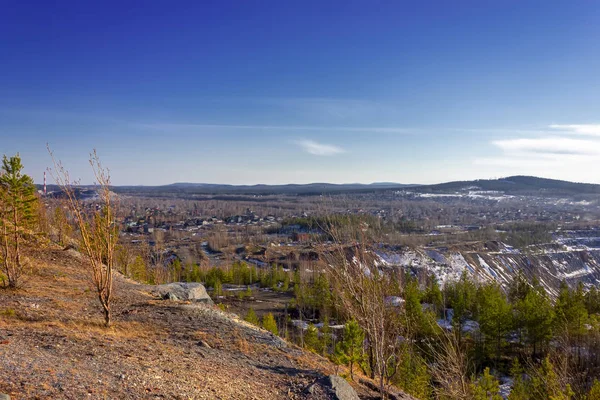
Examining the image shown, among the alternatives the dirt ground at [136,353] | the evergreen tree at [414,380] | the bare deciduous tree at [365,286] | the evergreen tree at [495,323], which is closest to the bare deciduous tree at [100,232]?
the dirt ground at [136,353]

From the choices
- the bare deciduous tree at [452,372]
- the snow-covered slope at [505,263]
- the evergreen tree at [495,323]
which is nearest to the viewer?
the bare deciduous tree at [452,372]

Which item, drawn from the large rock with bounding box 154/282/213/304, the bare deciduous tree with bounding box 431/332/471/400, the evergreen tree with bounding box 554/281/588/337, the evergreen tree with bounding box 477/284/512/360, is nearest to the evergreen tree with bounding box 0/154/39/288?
the large rock with bounding box 154/282/213/304

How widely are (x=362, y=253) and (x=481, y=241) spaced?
317 feet

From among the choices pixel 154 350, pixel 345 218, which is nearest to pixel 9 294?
pixel 154 350

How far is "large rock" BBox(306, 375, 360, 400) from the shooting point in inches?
315

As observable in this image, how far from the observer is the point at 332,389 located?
8117 mm

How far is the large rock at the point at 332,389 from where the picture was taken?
26.2 feet

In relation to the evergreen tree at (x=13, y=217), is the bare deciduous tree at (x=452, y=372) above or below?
below

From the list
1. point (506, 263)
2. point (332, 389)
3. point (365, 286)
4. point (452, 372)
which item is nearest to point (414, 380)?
point (452, 372)

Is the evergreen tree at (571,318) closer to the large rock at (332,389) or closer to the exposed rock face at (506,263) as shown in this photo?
the large rock at (332,389)

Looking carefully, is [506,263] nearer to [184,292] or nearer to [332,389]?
[184,292]

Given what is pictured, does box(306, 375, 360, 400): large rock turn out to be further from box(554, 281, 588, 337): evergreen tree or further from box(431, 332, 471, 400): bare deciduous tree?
box(554, 281, 588, 337): evergreen tree

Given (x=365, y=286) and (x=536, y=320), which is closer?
(x=365, y=286)

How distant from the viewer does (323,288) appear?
4338 cm
